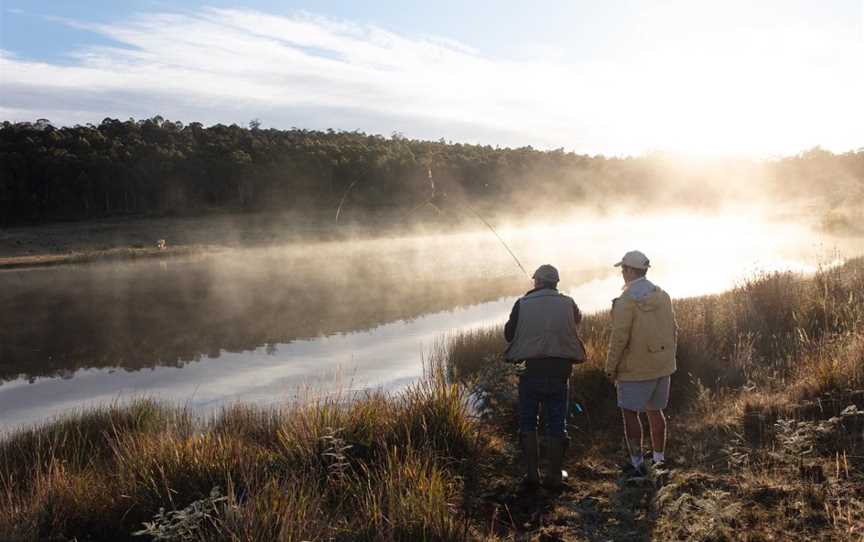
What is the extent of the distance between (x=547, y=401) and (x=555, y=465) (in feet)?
1.58

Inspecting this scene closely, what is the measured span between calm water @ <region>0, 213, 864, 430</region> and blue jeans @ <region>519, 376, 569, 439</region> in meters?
3.23

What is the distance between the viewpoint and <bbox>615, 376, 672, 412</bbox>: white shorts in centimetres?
539

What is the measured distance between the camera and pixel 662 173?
9562 centimetres

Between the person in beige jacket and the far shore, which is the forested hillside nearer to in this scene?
the far shore

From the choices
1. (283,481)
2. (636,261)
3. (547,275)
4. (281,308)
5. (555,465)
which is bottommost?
(281,308)

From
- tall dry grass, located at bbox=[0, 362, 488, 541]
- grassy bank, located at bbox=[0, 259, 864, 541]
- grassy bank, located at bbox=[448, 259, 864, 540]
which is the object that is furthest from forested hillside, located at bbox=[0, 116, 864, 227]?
tall dry grass, located at bbox=[0, 362, 488, 541]

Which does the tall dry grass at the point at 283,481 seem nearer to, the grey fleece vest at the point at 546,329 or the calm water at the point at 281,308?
the grey fleece vest at the point at 546,329

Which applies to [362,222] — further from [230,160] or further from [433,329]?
[433,329]

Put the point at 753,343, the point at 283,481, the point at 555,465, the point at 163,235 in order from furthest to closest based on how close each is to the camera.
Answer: the point at 163,235, the point at 753,343, the point at 555,465, the point at 283,481

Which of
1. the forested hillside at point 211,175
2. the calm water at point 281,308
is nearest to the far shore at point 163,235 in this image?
the forested hillside at point 211,175

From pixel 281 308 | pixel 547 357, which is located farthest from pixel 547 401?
pixel 281 308

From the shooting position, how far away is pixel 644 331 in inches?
209

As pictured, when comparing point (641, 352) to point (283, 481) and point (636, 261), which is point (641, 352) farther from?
point (283, 481)

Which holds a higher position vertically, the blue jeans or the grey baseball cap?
the grey baseball cap
